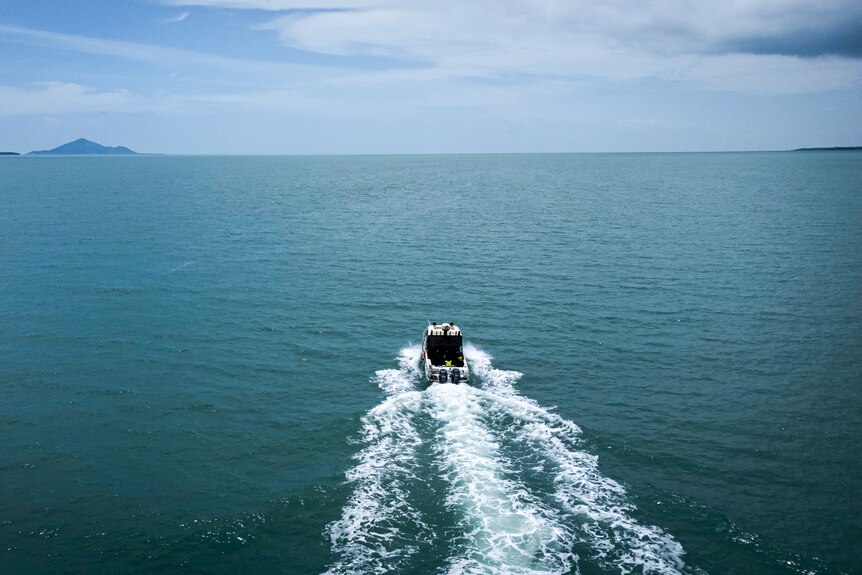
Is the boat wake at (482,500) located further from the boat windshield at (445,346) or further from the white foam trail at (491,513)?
the boat windshield at (445,346)

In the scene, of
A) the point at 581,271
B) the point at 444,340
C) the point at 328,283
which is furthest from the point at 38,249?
the point at 581,271

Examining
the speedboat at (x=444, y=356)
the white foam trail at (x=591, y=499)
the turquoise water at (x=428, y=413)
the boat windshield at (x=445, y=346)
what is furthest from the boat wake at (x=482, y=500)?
the boat windshield at (x=445, y=346)

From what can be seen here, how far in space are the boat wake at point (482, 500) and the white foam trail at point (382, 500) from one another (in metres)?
0.07

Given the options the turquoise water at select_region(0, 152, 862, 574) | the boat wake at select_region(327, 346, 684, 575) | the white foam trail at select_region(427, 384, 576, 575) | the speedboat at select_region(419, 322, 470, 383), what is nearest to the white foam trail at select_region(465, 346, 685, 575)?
the boat wake at select_region(327, 346, 684, 575)

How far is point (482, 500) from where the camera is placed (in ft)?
114

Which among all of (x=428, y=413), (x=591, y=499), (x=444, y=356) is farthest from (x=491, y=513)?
(x=444, y=356)

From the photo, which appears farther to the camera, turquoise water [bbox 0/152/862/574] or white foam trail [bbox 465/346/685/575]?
turquoise water [bbox 0/152/862/574]

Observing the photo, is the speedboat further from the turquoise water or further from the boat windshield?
the turquoise water

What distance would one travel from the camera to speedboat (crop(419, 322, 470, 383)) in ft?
162

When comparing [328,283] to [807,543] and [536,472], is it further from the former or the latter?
[807,543]

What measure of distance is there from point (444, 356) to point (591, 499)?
20.6 m

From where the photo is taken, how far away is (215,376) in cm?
5109

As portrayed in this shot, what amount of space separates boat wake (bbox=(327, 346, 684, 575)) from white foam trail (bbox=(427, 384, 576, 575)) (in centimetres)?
7

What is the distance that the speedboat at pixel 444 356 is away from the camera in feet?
162
